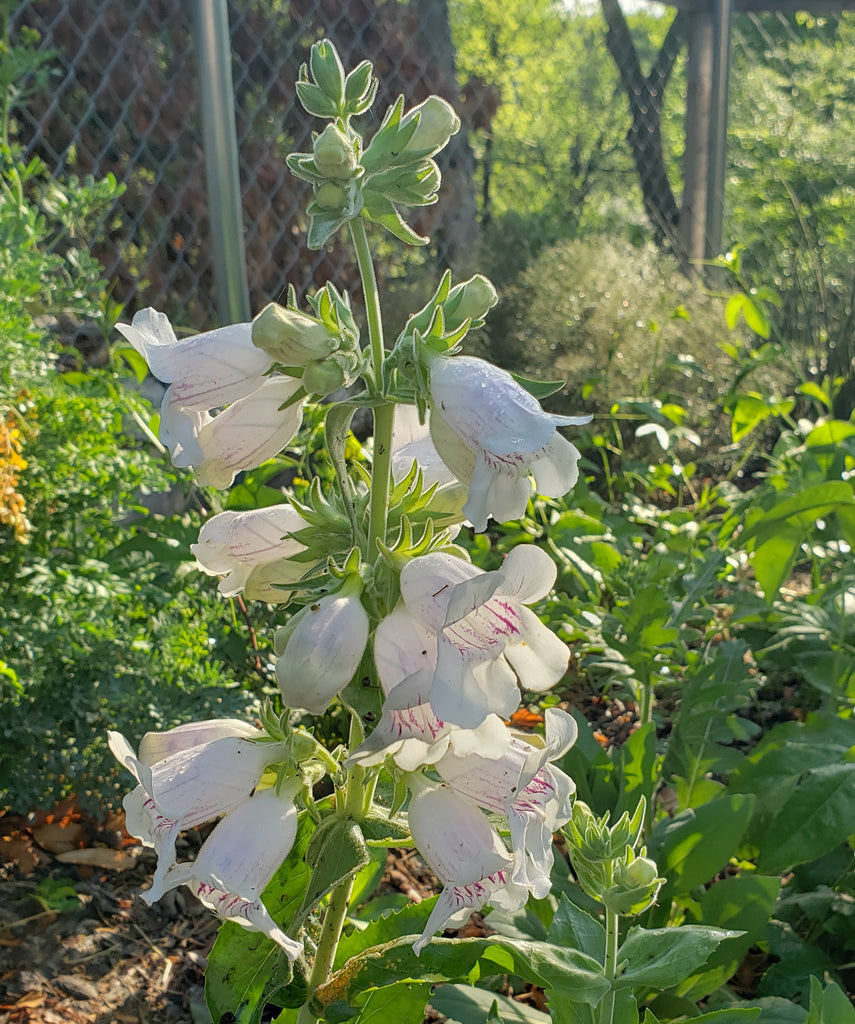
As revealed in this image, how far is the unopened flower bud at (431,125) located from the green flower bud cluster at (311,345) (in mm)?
171

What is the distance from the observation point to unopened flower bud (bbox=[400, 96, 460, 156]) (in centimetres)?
97

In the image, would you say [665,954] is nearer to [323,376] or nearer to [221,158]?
[323,376]

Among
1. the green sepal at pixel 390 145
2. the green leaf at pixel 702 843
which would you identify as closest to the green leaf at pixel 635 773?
the green leaf at pixel 702 843

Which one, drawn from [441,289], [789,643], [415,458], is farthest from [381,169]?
[789,643]

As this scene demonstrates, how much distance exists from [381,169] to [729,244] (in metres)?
5.46

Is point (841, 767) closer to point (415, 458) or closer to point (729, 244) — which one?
point (415, 458)

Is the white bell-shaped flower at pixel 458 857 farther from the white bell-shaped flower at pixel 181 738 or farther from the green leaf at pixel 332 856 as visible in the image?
the white bell-shaped flower at pixel 181 738

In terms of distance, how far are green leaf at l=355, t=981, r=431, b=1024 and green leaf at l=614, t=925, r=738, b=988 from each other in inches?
9.0

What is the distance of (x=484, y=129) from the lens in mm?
5387

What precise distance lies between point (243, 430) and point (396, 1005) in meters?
0.68

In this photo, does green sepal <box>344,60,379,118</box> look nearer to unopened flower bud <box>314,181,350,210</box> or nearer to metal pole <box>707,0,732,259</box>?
unopened flower bud <box>314,181,350,210</box>

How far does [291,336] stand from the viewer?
0.92 m

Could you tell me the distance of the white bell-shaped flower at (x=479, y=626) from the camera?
885 millimetres


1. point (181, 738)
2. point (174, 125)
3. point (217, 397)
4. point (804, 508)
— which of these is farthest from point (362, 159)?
point (174, 125)
